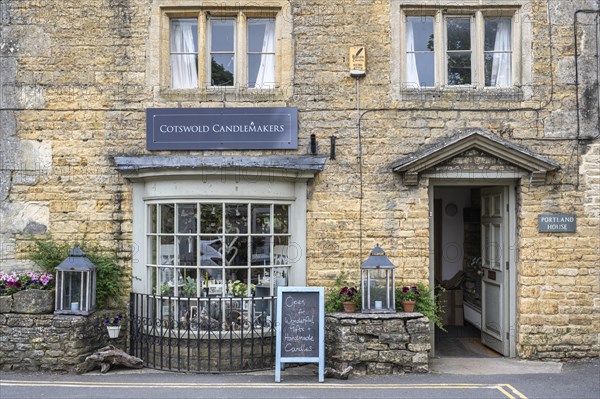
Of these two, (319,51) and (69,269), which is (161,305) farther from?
(319,51)

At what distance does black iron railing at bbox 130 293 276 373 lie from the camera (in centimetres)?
852

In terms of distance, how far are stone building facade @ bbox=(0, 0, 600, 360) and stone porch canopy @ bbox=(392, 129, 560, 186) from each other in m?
0.14

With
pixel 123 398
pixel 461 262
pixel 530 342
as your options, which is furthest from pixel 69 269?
pixel 461 262

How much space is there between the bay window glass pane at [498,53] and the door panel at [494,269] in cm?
162

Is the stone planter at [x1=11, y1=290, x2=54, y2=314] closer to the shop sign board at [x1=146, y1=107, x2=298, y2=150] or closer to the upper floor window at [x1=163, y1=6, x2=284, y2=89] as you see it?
the shop sign board at [x1=146, y1=107, x2=298, y2=150]

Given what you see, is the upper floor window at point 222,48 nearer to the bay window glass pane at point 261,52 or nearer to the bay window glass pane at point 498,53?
the bay window glass pane at point 261,52

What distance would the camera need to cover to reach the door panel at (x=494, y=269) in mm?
9398

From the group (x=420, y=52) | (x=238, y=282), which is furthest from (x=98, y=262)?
(x=420, y=52)

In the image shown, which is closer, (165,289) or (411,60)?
(165,289)

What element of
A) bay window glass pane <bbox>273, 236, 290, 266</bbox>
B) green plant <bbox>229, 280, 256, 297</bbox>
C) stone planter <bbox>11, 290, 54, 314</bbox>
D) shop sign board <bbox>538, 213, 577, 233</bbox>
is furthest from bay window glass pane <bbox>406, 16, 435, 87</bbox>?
stone planter <bbox>11, 290, 54, 314</bbox>

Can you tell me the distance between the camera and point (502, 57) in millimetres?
9289

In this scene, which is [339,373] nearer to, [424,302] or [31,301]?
[424,302]

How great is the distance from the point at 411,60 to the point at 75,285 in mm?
5719

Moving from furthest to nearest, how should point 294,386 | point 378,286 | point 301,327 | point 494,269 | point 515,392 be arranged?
point 494,269 → point 378,286 → point 301,327 → point 294,386 → point 515,392
